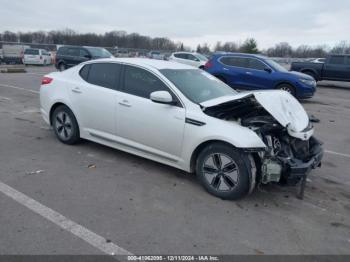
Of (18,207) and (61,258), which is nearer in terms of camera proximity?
(61,258)

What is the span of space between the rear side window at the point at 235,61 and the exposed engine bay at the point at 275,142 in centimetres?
945

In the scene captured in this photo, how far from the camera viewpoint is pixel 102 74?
549 cm

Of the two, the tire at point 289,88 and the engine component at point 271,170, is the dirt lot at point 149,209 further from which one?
the tire at point 289,88

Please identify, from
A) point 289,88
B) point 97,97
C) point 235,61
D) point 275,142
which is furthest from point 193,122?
point 235,61

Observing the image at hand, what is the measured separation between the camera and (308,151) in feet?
14.2

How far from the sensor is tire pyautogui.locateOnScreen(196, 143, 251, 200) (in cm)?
396

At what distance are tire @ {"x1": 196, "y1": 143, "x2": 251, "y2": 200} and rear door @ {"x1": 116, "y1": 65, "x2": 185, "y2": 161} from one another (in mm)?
427

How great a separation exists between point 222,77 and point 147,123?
9.77 metres

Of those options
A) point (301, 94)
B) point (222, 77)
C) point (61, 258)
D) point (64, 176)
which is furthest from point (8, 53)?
point (61, 258)

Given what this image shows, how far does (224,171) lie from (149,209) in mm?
1031

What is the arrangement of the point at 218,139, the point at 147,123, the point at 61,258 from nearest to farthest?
the point at 61,258
the point at 218,139
the point at 147,123

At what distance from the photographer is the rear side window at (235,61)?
13477 millimetres

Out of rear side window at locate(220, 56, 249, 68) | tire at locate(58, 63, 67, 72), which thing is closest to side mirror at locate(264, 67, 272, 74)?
rear side window at locate(220, 56, 249, 68)

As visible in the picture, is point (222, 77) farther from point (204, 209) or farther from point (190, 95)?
point (204, 209)
